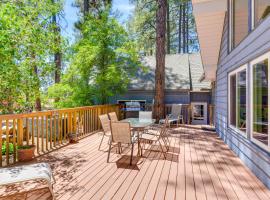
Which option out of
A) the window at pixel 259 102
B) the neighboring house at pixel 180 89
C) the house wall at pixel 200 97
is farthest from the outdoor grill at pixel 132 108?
the window at pixel 259 102

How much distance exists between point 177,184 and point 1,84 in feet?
11.3

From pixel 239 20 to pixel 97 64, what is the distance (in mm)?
6461

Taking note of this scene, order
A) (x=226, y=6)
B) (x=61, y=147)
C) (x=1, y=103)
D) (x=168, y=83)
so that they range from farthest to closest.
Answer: (x=168, y=83), (x=226, y=6), (x=61, y=147), (x=1, y=103)

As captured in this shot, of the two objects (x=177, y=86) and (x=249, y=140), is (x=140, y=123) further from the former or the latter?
(x=177, y=86)

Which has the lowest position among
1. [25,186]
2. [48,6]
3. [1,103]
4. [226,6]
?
[25,186]

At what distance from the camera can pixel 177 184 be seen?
131 inches

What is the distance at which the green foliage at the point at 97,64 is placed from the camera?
9.52 metres

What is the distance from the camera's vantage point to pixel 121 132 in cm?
434

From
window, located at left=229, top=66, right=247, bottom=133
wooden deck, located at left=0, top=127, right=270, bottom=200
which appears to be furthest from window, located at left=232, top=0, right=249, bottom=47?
wooden deck, located at left=0, top=127, right=270, bottom=200

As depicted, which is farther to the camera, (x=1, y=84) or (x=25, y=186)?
(x=1, y=84)

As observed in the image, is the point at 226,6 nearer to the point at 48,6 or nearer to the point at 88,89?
the point at 48,6

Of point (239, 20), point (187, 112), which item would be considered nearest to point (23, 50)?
point (239, 20)


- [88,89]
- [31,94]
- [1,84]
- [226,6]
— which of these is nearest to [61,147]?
[31,94]

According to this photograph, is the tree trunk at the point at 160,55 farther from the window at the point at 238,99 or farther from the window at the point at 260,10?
the window at the point at 260,10
